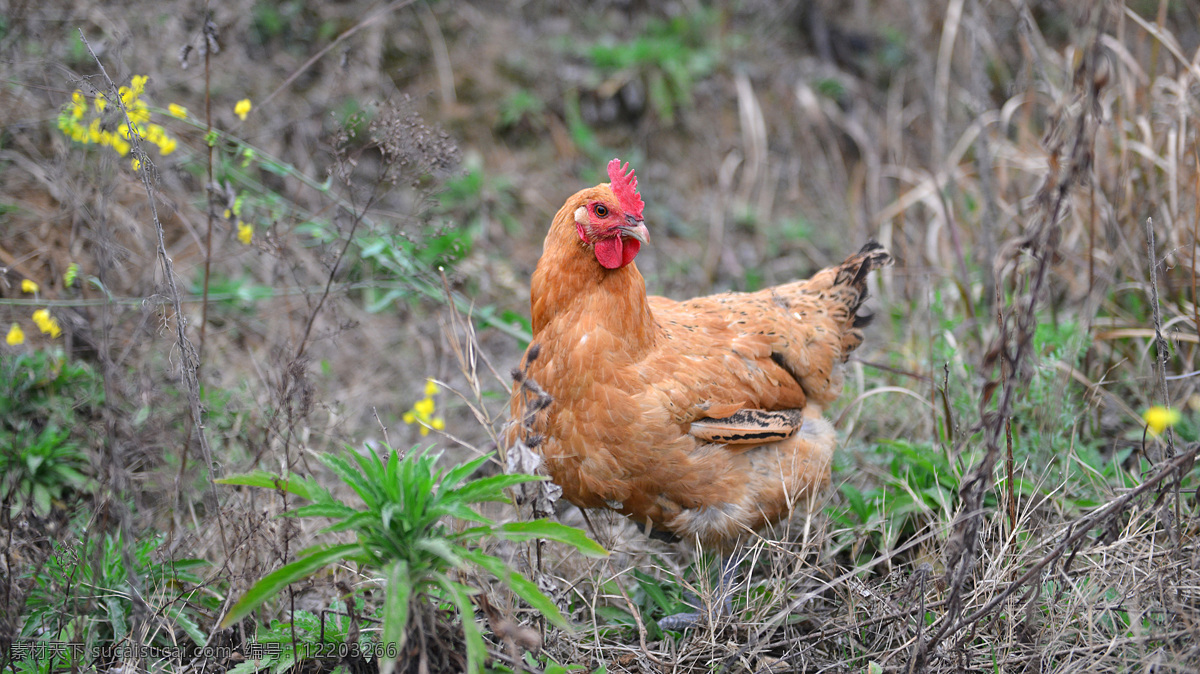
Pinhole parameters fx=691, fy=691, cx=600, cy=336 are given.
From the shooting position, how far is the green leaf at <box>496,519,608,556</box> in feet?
7.16

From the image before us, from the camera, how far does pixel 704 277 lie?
20.7 feet

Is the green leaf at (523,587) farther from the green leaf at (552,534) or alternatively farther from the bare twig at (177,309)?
the bare twig at (177,309)

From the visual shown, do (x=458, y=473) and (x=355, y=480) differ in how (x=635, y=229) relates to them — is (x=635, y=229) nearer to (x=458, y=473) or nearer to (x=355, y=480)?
(x=458, y=473)

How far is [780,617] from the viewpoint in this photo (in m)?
2.64

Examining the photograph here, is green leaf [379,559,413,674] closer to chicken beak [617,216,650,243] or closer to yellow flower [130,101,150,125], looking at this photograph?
chicken beak [617,216,650,243]

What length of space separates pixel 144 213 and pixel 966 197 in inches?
256

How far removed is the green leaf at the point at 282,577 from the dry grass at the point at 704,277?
478 millimetres

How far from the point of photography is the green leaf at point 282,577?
1965mm

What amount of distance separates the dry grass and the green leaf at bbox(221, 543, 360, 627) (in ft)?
1.57

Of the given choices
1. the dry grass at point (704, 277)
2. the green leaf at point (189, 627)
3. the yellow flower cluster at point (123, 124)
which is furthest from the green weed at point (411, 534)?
the yellow flower cluster at point (123, 124)

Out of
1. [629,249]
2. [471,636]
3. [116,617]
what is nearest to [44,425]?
[116,617]

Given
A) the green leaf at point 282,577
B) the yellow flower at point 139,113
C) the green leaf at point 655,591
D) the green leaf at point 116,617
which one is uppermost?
the yellow flower at point 139,113

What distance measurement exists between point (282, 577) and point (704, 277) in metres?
4.85

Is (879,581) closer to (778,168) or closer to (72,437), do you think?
(72,437)
